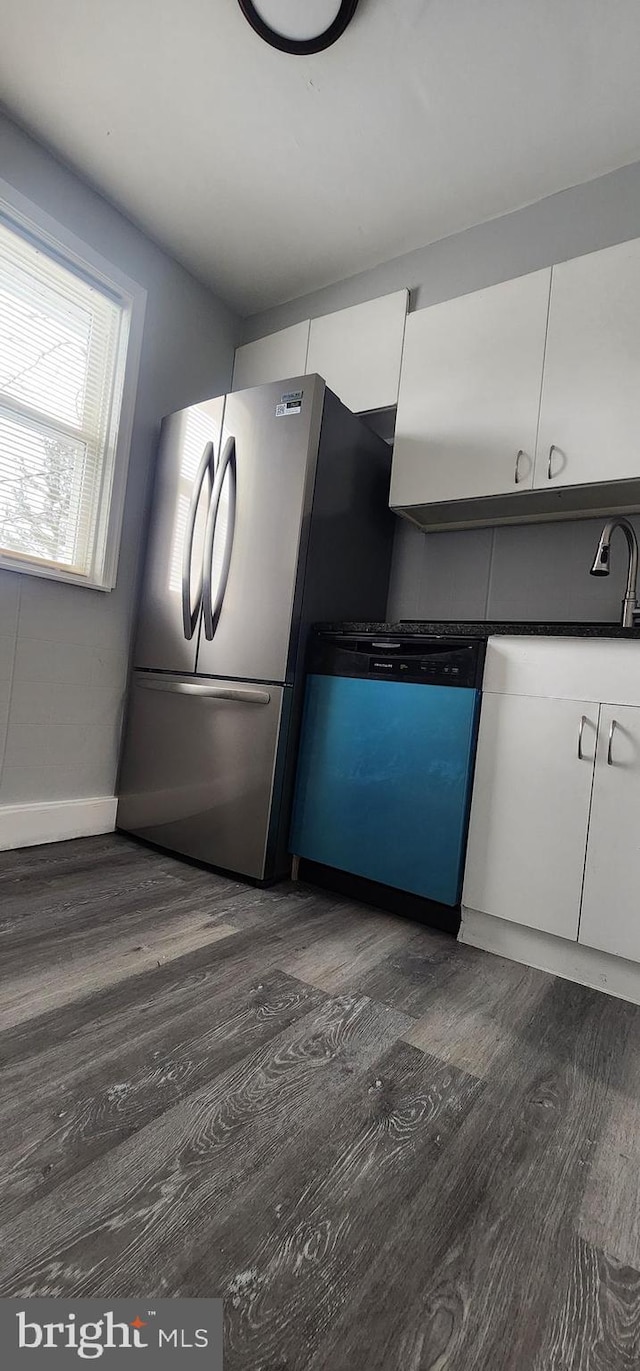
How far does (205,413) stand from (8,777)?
1554 millimetres

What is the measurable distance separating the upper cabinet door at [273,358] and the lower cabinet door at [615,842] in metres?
2.06

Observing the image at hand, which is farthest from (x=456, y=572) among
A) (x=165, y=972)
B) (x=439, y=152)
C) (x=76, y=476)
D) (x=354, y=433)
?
(x=165, y=972)

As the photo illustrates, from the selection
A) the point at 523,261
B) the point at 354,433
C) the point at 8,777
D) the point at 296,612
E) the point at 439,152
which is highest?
the point at 439,152

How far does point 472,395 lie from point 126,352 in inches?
55.6

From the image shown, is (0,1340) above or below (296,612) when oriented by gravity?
below

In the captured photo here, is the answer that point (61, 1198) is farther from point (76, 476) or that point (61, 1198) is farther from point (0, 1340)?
point (76, 476)

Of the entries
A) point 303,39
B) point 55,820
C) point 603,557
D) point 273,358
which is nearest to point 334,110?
point 303,39

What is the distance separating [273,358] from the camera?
2.82 metres

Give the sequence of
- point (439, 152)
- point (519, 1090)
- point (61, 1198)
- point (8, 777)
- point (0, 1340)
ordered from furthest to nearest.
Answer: point (8, 777), point (439, 152), point (519, 1090), point (61, 1198), point (0, 1340)

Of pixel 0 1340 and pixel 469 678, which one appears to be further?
pixel 469 678

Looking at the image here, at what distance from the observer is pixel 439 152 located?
6.67ft

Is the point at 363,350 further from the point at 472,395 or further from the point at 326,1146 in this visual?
the point at 326,1146

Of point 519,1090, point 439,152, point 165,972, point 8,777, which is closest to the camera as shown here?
point 519,1090

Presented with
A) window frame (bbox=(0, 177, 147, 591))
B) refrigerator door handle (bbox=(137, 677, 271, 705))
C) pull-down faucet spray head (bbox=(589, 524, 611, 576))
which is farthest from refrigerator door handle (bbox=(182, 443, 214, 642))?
pull-down faucet spray head (bbox=(589, 524, 611, 576))
